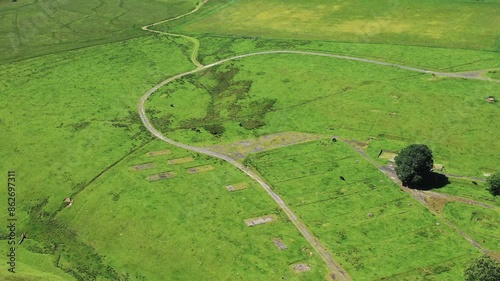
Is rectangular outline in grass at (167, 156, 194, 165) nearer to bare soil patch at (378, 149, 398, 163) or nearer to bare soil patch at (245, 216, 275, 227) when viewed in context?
bare soil patch at (245, 216, 275, 227)

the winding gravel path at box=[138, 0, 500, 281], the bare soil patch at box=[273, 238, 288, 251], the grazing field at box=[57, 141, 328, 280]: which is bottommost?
the grazing field at box=[57, 141, 328, 280]

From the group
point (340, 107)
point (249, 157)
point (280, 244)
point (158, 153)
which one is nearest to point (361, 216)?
point (280, 244)

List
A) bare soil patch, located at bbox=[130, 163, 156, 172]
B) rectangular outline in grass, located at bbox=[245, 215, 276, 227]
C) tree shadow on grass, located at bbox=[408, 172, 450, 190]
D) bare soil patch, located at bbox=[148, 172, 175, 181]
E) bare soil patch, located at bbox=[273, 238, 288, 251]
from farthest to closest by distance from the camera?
bare soil patch, located at bbox=[130, 163, 156, 172] → bare soil patch, located at bbox=[148, 172, 175, 181] → tree shadow on grass, located at bbox=[408, 172, 450, 190] → rectangular outline in grass, located at bbox=[245, 215, 276, 227] → bare soil patch, located at bbox=[273, 238, 288, 251]

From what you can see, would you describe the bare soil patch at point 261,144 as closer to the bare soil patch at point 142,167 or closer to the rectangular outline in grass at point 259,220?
the bare soil patch at point 142,167

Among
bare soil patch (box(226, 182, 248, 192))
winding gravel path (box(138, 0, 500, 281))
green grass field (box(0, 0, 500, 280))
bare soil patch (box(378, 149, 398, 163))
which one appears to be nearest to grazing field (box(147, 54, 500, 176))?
green grass field (box(0, 0, 500, 280))

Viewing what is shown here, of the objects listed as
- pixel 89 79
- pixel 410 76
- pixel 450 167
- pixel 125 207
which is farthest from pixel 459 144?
pixel 89 79

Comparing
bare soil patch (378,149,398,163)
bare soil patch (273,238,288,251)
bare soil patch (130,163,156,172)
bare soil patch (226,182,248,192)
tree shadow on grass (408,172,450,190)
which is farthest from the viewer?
bare soil patch (130,163,156,172)
